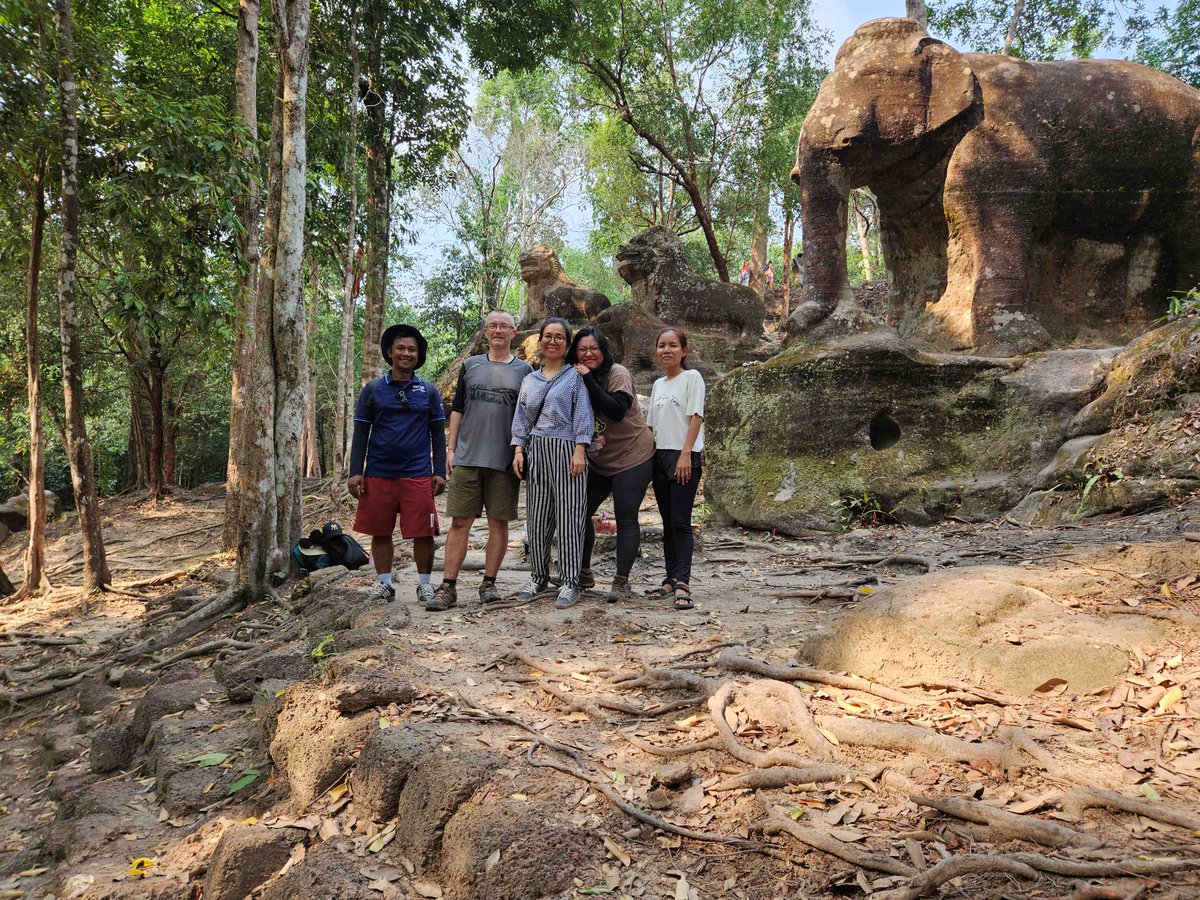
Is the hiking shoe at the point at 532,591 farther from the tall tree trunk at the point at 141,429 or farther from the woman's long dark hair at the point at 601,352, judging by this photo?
the tall tree trunk at the point at 141,429

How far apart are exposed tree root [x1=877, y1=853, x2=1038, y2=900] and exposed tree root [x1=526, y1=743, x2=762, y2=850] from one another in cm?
46

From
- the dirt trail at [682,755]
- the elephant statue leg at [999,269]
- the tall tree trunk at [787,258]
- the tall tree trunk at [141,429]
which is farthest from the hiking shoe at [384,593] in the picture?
the tall tree trunk at [787,258]

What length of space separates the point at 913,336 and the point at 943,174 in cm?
180

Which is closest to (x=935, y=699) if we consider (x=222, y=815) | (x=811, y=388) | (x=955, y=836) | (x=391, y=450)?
(x=955, y=836)

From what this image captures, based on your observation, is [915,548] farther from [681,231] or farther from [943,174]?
[681,231]

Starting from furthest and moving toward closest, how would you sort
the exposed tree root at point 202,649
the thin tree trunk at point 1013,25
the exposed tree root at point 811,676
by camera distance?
the thin tree trunk at point 1013,25 < the exposed tree root at point 202,649 < the exposed tree root at point 811,676

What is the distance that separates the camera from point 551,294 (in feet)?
59.4

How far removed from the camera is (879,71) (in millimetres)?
8883

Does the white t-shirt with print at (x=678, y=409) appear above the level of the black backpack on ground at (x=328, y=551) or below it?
above

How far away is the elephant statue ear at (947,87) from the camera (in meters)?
8.64

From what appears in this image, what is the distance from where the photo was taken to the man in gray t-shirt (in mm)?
5188

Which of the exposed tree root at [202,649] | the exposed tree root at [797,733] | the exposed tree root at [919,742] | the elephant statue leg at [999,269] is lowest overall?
the exposed tree root at [202,649]

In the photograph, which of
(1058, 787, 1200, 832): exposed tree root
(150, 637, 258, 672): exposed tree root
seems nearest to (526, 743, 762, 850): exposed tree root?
(1058, 787, 1200, 832): exposed tree root

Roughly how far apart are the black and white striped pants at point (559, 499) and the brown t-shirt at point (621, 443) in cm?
17
